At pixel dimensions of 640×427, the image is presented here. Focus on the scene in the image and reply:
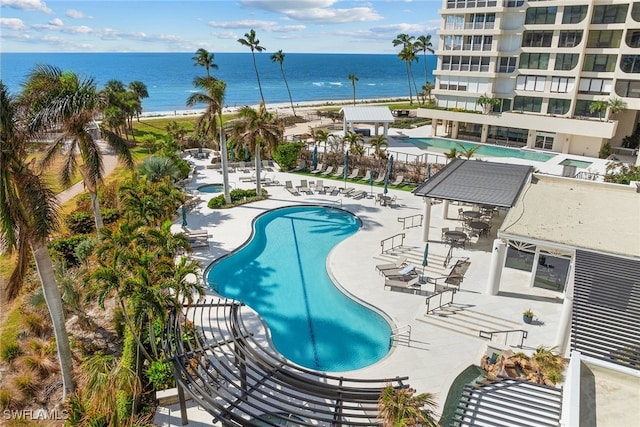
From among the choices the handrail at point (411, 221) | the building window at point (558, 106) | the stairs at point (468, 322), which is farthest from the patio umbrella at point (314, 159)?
the building window at point (558, 106)

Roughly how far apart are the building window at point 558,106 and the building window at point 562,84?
101cm

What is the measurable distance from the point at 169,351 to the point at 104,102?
9.27 meters

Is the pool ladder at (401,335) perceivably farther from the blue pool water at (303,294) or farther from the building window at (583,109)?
the building window at (583,109)

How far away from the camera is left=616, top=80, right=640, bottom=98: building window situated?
4047 cm

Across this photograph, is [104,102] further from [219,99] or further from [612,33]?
[612,33]

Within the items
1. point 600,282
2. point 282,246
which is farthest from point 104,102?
point 600,282

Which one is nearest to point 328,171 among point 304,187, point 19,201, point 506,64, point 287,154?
point 287,154

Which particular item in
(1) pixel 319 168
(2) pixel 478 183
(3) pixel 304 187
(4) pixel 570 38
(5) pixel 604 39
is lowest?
(3) pixel 304 187

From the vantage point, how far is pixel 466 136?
51188mm

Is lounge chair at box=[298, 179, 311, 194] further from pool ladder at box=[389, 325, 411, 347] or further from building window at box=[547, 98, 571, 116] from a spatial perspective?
building window at box=[547, 98, 571, 116]

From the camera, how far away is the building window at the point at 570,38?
42281 millimetres

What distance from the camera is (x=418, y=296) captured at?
1848 centimetres

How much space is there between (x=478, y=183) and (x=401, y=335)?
11418mm

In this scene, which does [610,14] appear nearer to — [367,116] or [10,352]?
[367,116]
